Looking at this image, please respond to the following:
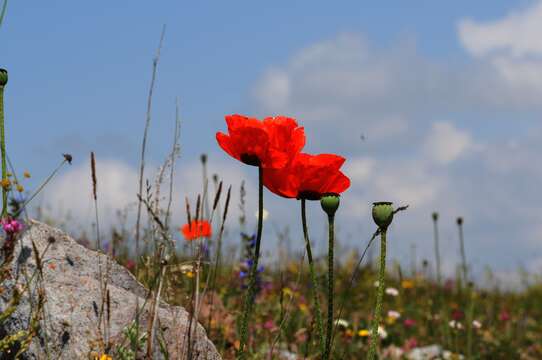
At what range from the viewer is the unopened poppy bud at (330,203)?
8.05 ft

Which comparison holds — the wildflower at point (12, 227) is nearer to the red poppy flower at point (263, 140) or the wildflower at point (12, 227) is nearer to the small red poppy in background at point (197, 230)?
the small red poppy in background at point (197, 230)

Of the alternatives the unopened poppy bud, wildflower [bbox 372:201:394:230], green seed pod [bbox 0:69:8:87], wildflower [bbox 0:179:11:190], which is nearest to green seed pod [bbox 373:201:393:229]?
wildflower [bbox 372:201:394:230]

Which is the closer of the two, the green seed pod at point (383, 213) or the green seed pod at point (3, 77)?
the green seed pod at point (383, 213)

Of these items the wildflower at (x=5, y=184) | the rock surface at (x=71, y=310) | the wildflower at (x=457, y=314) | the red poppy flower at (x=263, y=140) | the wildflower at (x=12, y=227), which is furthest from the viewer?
the wildflower at (x=457, y=314)

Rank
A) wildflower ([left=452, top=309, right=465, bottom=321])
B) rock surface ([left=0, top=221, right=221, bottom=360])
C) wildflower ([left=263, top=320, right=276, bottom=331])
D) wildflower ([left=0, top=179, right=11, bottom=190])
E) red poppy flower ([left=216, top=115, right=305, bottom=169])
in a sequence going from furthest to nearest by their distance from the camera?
wildflower ([left=452, top=309, right=465, bottom=321]), wildflower ([left=263, top=320, right=276, bottom=331]), wildflower ([left=0, top=179, right=11, bottom=190]), rock surface ([left=0, top=221, right=221, bottom=360]), red poppy flower ([left=216, top=115, right=305, bottom=169])

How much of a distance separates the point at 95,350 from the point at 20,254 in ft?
1.58

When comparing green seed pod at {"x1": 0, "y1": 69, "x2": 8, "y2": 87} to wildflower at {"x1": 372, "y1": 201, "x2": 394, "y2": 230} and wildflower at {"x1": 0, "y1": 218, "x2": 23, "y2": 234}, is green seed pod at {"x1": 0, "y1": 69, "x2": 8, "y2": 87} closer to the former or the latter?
wildflower at {"x1": 0, "y1": 218, "x2": 23, "y2": 234}

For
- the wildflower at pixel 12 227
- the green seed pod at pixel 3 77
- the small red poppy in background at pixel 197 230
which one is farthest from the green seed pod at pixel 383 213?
the green seed pod at pixel 3 77

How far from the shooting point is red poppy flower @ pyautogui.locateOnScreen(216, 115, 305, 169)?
8.19ft

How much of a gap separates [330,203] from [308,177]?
0.17m

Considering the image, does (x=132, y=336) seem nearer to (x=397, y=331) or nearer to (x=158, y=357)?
(x=158, y=357)

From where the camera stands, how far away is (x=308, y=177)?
2.59 m

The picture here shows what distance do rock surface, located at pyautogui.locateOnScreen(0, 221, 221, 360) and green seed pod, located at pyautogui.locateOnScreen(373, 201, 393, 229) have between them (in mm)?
836

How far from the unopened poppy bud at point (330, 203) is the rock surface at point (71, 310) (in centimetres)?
70
